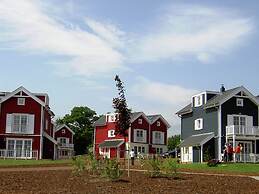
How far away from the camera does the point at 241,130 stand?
160 feet

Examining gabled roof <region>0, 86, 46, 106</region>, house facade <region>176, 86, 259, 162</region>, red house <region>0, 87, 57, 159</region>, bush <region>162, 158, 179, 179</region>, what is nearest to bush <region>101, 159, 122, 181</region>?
bush <region>162, 158, 179, 179</region>

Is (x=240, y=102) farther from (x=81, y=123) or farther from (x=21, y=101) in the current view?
(x=81, y=123)

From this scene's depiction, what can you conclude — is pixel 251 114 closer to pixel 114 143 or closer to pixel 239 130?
pixel 239 130

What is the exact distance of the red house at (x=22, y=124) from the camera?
5191 cm

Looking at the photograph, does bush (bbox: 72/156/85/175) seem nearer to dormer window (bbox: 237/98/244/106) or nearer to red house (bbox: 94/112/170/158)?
dormer window (bbox: 237/98/244/106)

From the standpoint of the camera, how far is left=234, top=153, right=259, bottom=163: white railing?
46688mm

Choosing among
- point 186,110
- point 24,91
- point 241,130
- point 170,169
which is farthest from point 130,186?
point 186,110

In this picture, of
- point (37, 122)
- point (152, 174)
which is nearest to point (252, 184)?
point (152, 174)

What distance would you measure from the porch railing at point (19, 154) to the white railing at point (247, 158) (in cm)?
2193

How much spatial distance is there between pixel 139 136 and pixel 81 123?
34.5 meters

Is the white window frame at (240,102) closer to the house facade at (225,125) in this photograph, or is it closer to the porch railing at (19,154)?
the house facade at (225,125)

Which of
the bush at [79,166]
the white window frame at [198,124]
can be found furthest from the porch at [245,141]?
the bush at [79,166]

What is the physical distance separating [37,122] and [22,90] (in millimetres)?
4030

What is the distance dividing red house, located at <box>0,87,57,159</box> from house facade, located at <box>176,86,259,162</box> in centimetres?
1686
